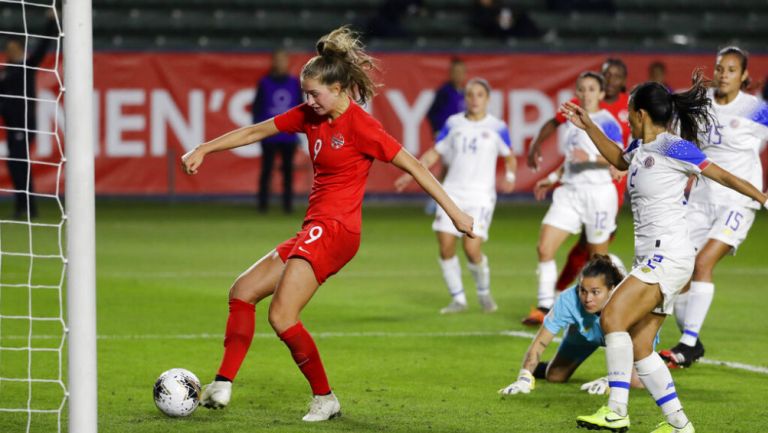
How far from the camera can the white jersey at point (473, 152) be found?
1080 centimetres

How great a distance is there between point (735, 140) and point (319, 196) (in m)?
3.32

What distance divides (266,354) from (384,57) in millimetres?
12581

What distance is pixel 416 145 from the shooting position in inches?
820

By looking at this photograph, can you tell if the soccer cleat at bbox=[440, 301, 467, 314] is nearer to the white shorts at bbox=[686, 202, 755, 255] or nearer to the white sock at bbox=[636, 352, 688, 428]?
the white shorts at bbox=[686, 202, 755, 255]

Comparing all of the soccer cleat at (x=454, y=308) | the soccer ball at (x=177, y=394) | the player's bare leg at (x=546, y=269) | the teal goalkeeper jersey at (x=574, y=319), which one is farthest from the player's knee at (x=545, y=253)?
the soccer ball at (x=177, y=394)

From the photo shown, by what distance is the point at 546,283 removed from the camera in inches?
397

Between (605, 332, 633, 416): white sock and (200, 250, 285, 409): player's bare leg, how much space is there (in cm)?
172

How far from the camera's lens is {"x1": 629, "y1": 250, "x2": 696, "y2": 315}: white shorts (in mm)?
6191

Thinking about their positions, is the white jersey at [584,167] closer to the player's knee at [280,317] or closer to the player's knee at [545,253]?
the player's knee at [545,253]

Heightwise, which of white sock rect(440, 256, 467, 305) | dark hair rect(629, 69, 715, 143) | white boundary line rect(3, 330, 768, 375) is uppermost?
dark hair rect(629, 69, 715, 143)

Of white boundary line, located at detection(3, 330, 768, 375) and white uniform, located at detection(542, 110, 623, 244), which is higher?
white uniform, located at detection(542, 110, 623, 244)

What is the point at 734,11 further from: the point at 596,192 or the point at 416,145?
the point at 596,192

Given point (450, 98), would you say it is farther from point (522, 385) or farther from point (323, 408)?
point (323, 408)

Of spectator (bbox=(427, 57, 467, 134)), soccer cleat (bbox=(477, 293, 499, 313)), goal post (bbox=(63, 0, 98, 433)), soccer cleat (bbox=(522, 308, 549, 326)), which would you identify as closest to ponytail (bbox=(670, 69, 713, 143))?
goal post (bbox=(63, 0, 98, 433))
